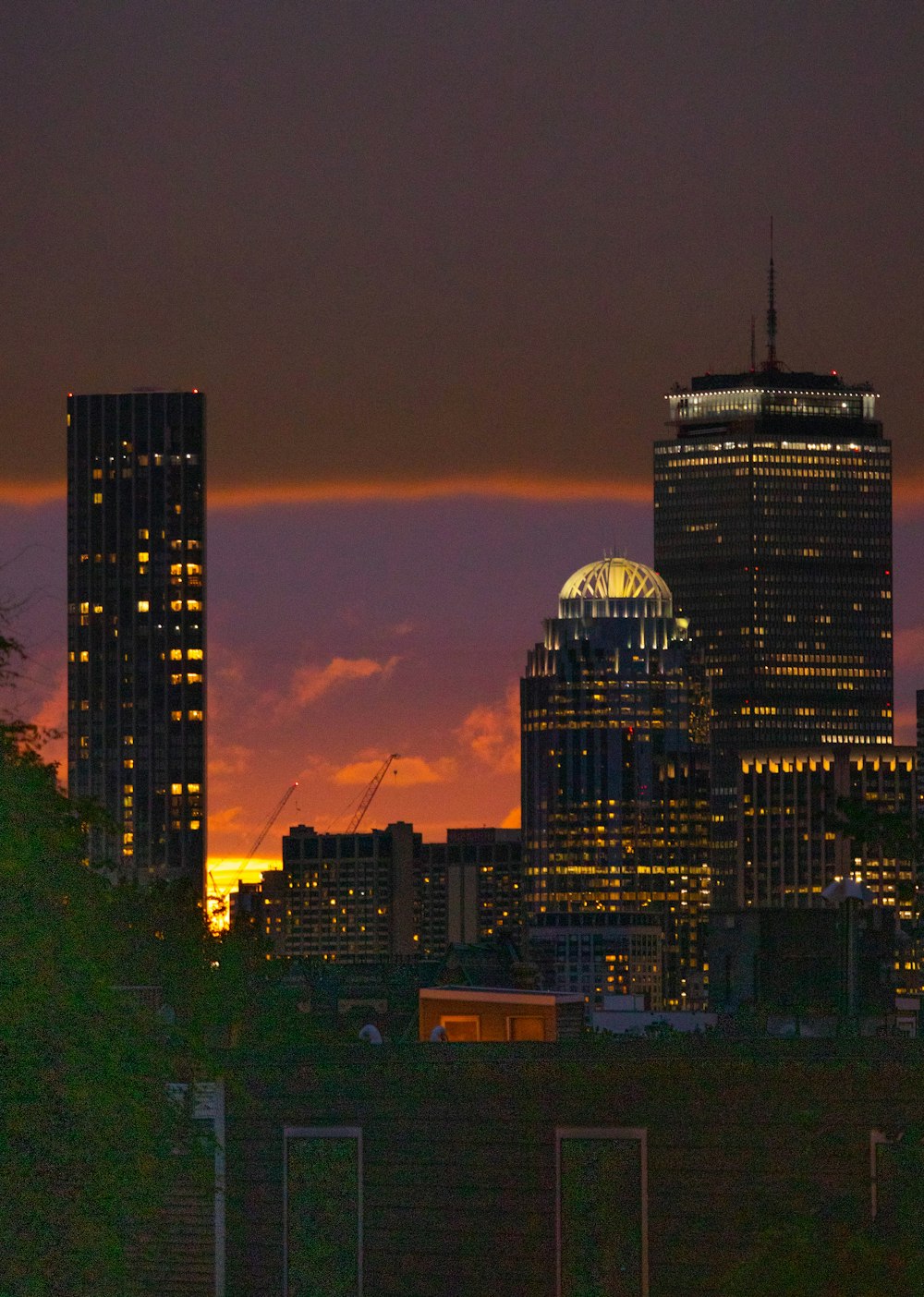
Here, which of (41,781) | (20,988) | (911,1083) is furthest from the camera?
(911,1083)

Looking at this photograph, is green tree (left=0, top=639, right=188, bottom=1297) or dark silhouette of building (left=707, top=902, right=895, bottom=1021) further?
dark silhouette of building (left=707, top=902, right=895, bottom=1021)

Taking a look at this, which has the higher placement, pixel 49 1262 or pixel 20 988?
pixel 20 988

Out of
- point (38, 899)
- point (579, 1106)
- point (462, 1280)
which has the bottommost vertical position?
point (462, 1280)

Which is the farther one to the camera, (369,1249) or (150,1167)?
(369,1249)

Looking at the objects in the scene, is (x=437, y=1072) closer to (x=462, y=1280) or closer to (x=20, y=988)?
(x=462, y=1280)

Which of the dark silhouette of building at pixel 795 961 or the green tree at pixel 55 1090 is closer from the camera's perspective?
the green tree at pixel 55 1090

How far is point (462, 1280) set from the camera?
41.5 meters

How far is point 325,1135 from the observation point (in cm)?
4216

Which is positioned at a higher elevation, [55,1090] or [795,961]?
[55,1090]

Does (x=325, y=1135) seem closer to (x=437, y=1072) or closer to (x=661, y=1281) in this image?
(x=437, y=1072)

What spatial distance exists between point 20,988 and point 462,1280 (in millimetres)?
16019

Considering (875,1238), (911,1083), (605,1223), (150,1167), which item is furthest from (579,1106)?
(150,1167)

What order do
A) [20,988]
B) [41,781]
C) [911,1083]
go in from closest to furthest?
[20,988] → [41,781] → [911,1083]

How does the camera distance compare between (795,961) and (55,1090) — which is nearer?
(55,1090)
